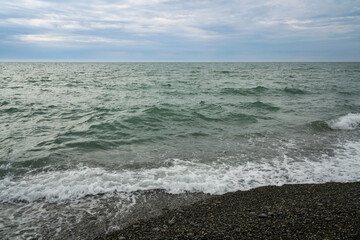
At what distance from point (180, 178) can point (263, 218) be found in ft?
8.76

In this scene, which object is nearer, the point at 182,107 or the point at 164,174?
the point at 164,174

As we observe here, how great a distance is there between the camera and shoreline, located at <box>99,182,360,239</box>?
3811 millimetres

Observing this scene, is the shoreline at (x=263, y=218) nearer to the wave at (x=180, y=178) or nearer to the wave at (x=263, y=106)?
the wave at (x=180, y=178)

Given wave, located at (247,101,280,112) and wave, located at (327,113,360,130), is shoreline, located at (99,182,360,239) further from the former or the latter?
wave, located at (247,101,280,112)

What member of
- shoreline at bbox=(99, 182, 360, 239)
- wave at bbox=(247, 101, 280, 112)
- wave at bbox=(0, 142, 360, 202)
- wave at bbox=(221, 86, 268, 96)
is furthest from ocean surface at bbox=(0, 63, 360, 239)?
wave at bbox=(221, 86, 268, 96)

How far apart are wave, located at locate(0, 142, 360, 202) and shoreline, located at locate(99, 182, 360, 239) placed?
28.9 inches

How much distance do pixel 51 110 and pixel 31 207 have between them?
11891 millimetres

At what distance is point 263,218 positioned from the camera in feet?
14.2

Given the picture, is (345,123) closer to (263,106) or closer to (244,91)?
(263,106)

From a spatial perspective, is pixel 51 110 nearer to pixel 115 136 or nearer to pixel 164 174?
pixel 115 136

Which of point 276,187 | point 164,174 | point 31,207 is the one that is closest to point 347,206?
point 276,187

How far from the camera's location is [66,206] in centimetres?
511

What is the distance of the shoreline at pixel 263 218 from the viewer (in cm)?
381

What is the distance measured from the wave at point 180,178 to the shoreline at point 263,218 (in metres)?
0.74
